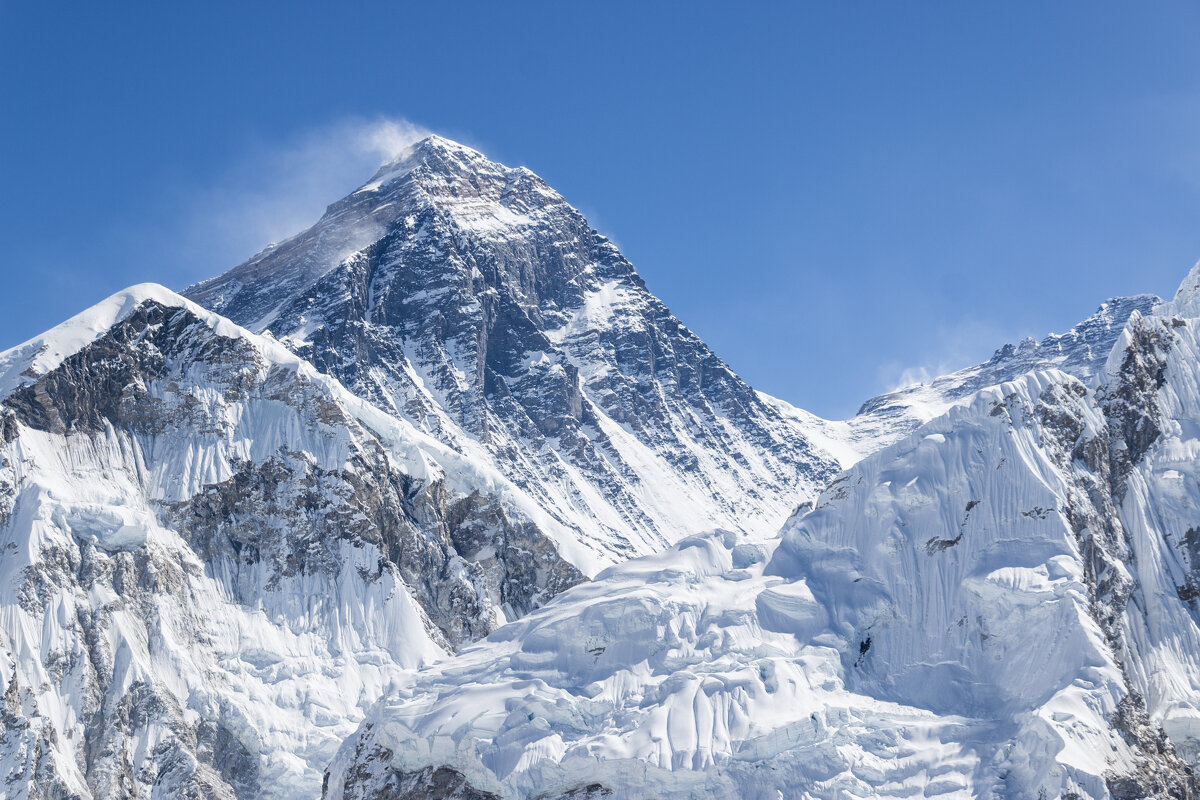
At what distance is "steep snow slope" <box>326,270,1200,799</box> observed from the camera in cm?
8719

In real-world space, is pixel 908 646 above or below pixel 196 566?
below

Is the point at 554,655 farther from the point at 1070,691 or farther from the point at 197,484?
the point at 197,484

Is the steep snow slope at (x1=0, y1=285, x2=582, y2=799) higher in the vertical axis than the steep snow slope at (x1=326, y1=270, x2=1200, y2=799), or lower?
higher

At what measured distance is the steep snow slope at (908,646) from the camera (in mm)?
87188

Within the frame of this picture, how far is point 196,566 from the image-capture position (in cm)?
16925

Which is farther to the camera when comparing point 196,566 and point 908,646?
point 196,566

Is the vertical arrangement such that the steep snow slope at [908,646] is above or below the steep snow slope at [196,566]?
below

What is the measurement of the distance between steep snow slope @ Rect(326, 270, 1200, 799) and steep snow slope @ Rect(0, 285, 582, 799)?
52349 millimetres

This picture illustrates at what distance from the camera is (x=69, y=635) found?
151125 mm

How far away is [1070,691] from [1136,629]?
12.4 metres

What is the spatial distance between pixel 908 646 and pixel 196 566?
333 ft

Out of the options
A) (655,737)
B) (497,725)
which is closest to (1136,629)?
(655,737)

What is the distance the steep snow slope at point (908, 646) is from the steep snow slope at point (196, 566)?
2061 inches

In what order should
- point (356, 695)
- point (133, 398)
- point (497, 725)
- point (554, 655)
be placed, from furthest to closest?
point (133, 398), point (356, 695), point (554, 655), point (497, 725)
